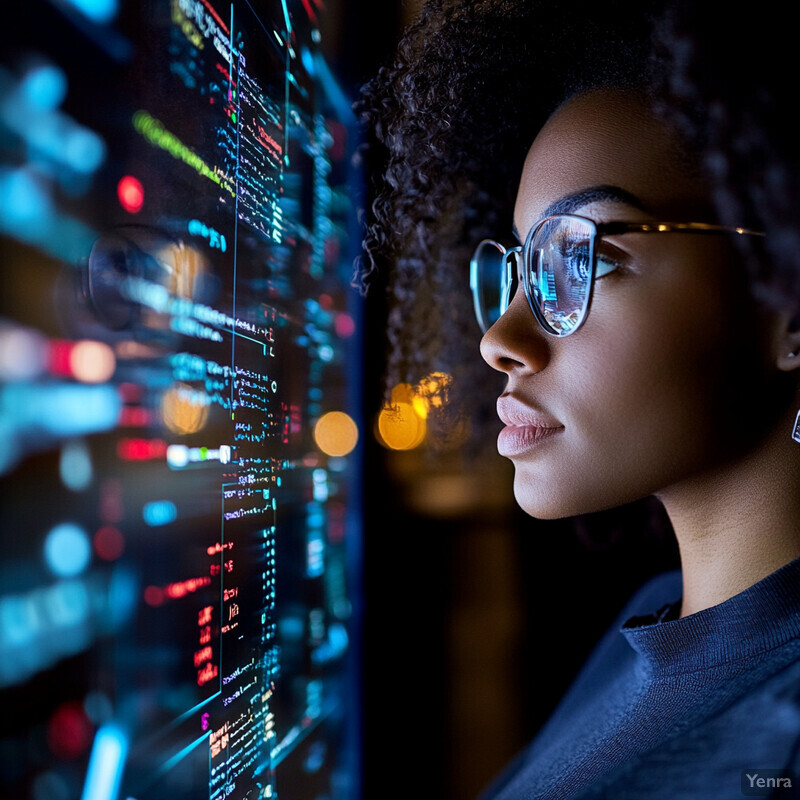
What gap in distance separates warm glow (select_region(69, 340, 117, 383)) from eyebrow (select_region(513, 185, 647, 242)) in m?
0.51

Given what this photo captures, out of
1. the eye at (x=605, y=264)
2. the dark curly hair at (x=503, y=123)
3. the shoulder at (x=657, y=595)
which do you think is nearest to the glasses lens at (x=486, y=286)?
the dark curly hair at (x=503, y=123)

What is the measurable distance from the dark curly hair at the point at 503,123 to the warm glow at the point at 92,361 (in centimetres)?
53

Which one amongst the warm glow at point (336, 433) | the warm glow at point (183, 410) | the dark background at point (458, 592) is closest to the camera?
the warm glow at point (183, 410)

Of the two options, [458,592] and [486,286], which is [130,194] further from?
[458,592]

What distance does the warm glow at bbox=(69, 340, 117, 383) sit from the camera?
480mm

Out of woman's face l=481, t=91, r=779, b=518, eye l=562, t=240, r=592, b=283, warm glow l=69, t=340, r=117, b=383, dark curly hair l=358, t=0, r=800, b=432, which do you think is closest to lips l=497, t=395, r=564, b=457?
woman's face l=481, t=91, r=779, b=518

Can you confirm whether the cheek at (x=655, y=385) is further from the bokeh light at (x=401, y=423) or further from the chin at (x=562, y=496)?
the bokeh light at (x=401, y=423)

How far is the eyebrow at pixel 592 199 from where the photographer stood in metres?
0.72

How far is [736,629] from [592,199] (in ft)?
1.65

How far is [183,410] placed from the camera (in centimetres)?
63

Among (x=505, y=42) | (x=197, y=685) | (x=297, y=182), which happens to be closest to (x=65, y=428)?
(x=197, y=685)

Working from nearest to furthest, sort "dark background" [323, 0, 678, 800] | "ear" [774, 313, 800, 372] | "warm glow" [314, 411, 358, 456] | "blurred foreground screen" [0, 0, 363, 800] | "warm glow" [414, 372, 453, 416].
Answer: "blurred foreground screen" [0, 0, 363, 800], "ear" [774, 313, 800, 372], "warm glow" [314, 411, 358, 456], "dark background" [323, 0, 678, 800], "warm glow" [414, 372, 453, 416]

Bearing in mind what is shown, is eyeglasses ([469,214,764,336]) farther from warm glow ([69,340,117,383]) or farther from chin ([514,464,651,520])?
warm glow ([69,340,117,383])

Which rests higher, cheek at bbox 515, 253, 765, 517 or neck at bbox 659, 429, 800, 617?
cheek at bbox 515, 253, 765, 517
